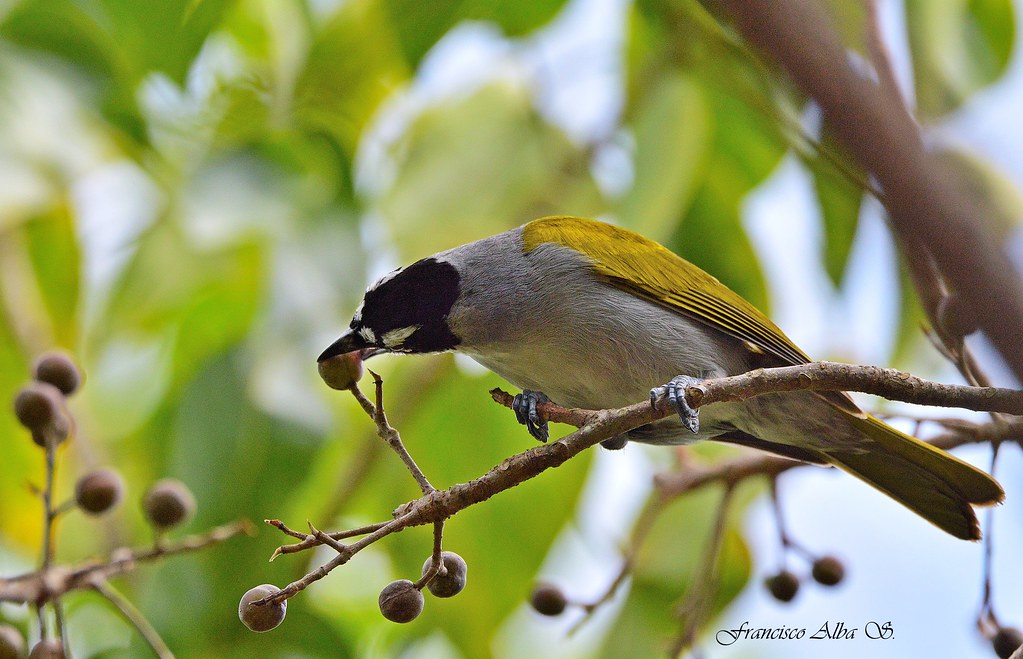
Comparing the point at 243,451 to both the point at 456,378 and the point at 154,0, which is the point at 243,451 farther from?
the point at 154,0

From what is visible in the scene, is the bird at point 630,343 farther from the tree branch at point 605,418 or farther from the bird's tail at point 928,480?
the tree branch at point 605,418

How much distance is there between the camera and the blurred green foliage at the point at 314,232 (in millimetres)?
3248

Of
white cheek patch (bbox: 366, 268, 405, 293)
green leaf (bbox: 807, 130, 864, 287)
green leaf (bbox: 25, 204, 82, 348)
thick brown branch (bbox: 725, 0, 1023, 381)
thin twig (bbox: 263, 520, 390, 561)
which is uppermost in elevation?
thick brown branch (bbox: 725, 0, 1023, 381)

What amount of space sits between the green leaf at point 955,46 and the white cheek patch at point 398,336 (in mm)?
1559

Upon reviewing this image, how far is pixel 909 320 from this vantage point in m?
3.39

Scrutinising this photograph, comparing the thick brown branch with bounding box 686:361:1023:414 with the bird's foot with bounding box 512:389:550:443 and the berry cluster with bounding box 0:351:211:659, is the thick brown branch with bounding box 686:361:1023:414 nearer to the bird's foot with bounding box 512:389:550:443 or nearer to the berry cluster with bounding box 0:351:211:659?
the bird's foot with bounding box 512:389:550:443

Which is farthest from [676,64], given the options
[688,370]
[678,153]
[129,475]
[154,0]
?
[129,475]

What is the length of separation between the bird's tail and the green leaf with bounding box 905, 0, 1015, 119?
93 cm

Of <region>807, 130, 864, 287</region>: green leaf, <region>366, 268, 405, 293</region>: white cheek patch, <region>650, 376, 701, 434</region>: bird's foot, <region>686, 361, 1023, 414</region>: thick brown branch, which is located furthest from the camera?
<region>807, 130, 864, 287</region>: green leaf

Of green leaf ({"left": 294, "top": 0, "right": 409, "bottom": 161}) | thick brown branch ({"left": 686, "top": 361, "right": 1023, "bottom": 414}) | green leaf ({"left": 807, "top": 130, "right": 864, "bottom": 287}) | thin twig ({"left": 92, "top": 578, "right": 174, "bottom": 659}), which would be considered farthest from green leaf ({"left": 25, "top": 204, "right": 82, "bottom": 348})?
thick brown branch ({"left": 686, "top": 361, "right": 1023, "bottom": 414})

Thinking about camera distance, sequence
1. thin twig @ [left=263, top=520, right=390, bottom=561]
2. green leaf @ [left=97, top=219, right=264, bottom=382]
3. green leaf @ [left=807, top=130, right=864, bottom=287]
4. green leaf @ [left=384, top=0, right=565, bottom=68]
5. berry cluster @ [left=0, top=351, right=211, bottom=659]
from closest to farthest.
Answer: thin twig @ [left=263, top=520, right=390, bottom=561]
berry cluster @ [left=0, top=351, right=211, bottom=659]
green leaf @ [left=384, top=0, right=565, bottom=68]
green leaf @ [left=807, top=130, right=864, bottom=287]
green leaf @ [left=97, top=219, right=264, bottom=382]

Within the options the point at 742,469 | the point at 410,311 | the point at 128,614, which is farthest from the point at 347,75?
the point at 128,614

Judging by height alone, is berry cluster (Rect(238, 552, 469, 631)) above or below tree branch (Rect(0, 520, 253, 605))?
above

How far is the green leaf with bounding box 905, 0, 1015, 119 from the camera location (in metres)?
3.10
